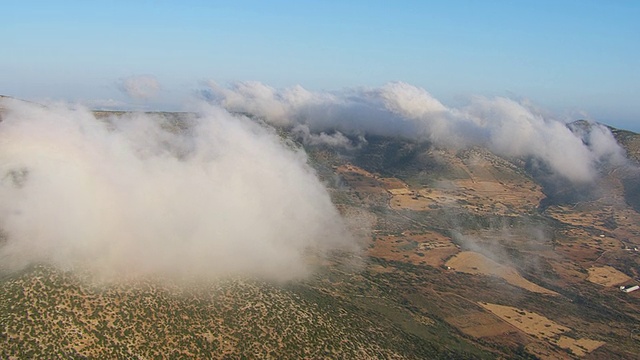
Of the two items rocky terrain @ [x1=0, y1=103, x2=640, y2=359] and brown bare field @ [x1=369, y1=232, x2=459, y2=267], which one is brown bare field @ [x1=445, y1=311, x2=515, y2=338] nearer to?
rocky terrain @ [x1=0, y1=103, x2=640, y2=359]

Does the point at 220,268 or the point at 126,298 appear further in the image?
the point at 220,268

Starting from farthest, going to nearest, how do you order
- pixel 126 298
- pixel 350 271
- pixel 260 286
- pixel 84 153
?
pixel 350 271 → pixel 84 153 → pixel 260 286 → pixel 126 298

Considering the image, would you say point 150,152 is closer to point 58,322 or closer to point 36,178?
point 36,178

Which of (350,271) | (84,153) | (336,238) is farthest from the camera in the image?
(336,238)

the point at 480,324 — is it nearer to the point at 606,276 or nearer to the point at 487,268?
the point at 487,268

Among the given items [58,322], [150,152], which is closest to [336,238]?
[150,152]

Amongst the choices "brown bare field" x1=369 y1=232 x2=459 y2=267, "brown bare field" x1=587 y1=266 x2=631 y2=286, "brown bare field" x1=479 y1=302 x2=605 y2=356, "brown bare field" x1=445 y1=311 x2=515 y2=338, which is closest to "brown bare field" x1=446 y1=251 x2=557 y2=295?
"brown bare field" x1=369 y1=232 x2=459 y2=267
